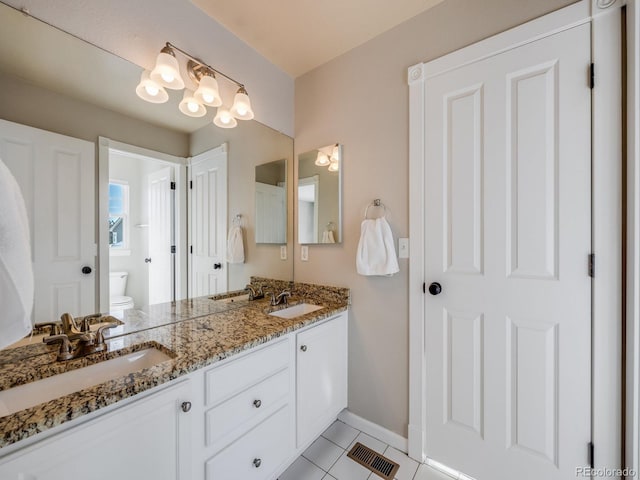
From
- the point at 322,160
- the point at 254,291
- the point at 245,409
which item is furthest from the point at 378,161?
the point at 245,409

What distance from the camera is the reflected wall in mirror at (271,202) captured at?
189 cm

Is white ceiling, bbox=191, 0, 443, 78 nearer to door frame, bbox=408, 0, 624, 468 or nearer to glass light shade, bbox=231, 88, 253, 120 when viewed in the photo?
glass light shade, bbox=231, 88, 253, 120

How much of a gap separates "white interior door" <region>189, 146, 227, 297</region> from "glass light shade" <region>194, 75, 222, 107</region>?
0.88 feet

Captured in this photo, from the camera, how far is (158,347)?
3.37ft

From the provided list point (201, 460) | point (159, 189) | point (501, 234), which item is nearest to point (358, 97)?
point (501, 234)

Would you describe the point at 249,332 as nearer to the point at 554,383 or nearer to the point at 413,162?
the point at 413,162

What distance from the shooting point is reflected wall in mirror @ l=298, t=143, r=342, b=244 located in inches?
70.6

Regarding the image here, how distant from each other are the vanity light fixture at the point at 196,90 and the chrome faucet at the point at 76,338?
40.1 inches

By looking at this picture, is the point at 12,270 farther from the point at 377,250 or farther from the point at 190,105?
the point at 377,250

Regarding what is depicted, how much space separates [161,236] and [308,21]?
144 cm

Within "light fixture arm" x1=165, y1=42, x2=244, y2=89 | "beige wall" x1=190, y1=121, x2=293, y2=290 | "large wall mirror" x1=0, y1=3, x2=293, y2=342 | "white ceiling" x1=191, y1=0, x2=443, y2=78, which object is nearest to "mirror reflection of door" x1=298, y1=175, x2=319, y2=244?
"beige wall" x1=190, y1=121, x2=293, y2=290

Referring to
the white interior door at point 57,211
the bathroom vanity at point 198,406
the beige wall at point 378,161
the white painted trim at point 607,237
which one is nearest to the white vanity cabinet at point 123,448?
the bathroom vanity at point 198,406

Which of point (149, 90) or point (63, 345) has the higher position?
point (149, 90)

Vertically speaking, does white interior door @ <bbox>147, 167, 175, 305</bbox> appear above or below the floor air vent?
above
